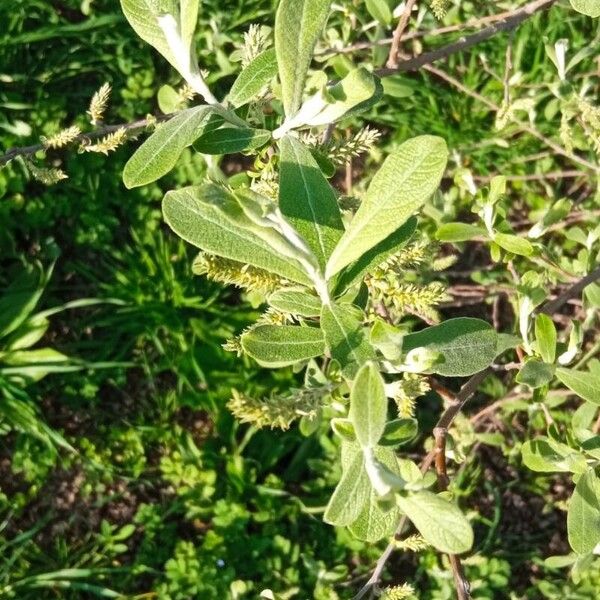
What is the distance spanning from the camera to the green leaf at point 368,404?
1.00 meters

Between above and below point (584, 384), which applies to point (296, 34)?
above

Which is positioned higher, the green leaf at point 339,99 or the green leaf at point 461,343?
the green leaf at point 339,99

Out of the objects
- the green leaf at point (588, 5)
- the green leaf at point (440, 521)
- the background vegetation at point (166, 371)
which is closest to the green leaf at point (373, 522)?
the green leaf at point (440, 521)

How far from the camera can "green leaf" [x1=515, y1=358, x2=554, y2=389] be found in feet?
4.66

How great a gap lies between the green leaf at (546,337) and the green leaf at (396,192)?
0.51 metres

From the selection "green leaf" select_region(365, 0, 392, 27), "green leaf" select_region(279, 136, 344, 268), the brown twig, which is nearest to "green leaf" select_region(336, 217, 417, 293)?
"green leaf" select_region(279, 136, 344, 268)

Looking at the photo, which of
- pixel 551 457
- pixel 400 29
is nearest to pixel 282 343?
pixel 551 457

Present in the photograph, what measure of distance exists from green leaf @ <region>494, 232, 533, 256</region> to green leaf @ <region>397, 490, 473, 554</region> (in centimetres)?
68

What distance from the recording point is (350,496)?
1.12 metres

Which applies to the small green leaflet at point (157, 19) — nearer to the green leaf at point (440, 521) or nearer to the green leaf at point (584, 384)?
the green leaf at point (440, 521)

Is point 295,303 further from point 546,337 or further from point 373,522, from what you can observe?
point 546,337

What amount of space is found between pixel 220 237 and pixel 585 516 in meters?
0.94

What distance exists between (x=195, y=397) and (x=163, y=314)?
0.34 m

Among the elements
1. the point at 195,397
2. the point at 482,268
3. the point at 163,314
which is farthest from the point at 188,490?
the point at 482,268
